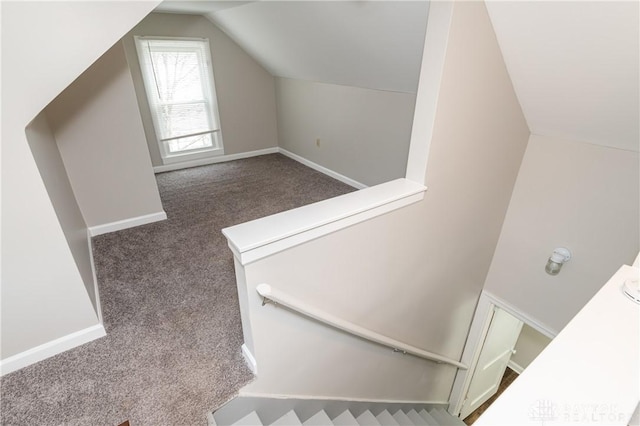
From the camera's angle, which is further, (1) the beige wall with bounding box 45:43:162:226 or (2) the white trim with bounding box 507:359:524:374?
(2) the white trim with bounding box 507:359:524:374

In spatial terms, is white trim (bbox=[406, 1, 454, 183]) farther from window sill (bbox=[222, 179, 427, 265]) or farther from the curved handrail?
the curved handrail

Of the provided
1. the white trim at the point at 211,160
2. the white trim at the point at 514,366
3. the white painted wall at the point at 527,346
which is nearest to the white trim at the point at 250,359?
the white trim at the point at 211,160

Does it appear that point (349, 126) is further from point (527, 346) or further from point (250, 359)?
point (527, 346)

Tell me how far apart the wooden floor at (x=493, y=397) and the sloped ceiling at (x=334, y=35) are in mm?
4178

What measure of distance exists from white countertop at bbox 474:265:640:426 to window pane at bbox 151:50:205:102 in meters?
4.83

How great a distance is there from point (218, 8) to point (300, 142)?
1.99m

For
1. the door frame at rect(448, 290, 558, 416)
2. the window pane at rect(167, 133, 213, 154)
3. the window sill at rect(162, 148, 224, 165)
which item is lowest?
the door frame at rect(448, 290, 558, 416)

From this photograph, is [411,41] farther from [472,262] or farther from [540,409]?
[540,409]

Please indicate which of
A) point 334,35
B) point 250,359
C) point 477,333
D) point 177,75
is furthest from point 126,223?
point 477,333

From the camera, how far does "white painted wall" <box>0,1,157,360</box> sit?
1.13 meters

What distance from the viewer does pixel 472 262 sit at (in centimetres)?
281

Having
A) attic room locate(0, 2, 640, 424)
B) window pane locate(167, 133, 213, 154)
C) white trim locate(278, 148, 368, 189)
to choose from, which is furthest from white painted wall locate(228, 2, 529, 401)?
window pane locate(167, 133, 213, 154)

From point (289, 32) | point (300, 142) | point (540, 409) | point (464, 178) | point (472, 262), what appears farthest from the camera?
point (300, 142)

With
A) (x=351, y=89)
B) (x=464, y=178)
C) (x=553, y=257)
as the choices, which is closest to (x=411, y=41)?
(x=464, y=178)
